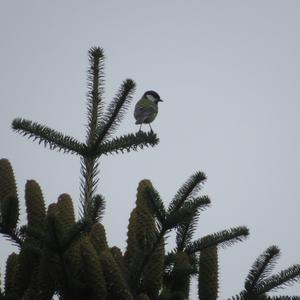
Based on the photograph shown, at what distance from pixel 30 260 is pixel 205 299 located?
891 mm

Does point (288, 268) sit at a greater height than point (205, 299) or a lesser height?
greater

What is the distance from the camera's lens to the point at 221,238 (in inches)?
104

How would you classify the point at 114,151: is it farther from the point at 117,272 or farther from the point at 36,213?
the point at 117,272

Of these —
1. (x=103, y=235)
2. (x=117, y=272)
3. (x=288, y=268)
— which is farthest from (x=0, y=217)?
(x=288, y=268)

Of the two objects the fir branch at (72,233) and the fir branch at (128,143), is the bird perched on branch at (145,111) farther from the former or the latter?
the fir branch at (72,233)

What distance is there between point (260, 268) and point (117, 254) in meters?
0.73

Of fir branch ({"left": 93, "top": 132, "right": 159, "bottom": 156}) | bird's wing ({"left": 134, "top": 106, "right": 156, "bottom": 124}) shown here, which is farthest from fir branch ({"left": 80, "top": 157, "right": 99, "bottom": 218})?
bird's wing ({"left": 134, "top": 106, "right": 156, "bottom": 124})

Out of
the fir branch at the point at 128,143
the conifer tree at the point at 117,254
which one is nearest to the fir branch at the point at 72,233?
the conifer tree at the point at 117,254

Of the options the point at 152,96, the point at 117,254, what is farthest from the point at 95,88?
the point at 152,96

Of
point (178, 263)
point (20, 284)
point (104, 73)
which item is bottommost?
point (20, 284)

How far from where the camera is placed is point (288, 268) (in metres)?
2.55

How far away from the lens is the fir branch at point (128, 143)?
335cm

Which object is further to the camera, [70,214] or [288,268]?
[288,268]

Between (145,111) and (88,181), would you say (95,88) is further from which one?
(145,111)
